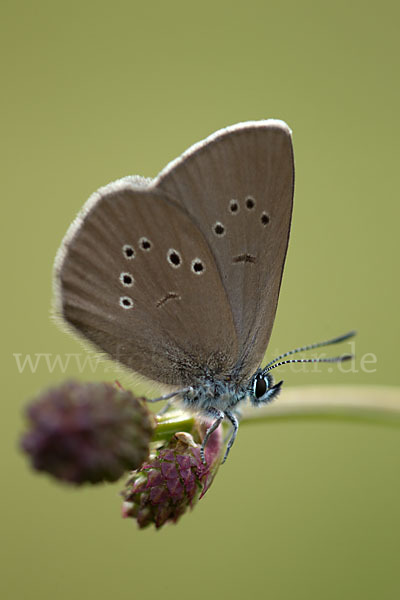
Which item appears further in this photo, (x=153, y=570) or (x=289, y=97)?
(x=289, y=97)

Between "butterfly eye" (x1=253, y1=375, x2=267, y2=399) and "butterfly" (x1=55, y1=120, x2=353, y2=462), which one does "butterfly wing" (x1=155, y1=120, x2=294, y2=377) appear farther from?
"butterfly eye" (x1=253, y1=375, x2=267, y2=399)

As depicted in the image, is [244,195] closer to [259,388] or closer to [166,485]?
[259,388]

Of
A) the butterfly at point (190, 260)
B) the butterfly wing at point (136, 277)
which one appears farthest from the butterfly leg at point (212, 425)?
the butterfly wing at point (136, 277)

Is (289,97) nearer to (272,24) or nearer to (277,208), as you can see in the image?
(272,24)

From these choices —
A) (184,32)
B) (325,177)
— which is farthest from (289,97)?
(184,32)

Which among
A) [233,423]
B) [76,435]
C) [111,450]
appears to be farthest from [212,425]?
[76,435]
